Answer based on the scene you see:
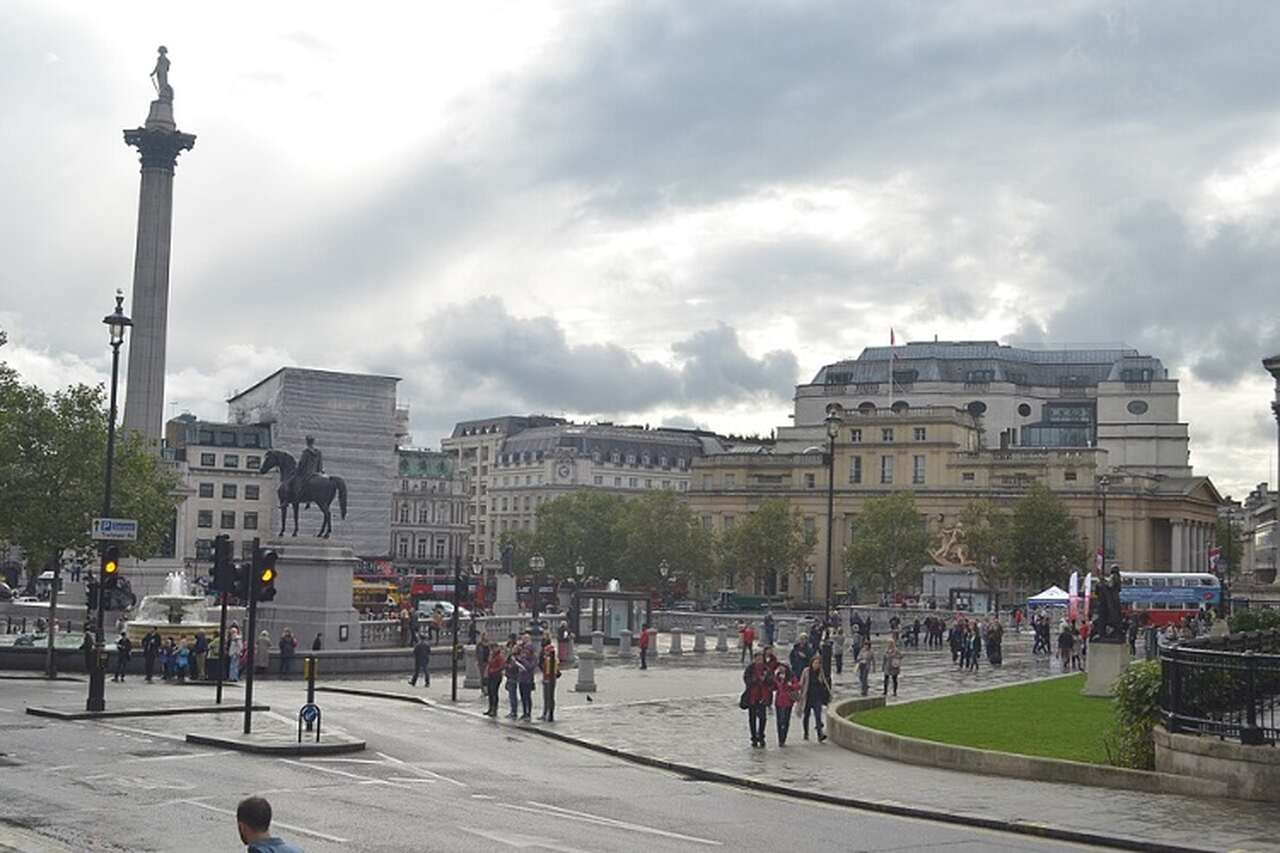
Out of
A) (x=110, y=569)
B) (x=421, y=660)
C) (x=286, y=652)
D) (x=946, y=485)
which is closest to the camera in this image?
(x=110, y=569)

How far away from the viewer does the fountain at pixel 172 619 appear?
51.4 metres

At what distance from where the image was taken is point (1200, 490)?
135000 millimetres

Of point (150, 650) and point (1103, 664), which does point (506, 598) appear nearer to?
point (150, 650)

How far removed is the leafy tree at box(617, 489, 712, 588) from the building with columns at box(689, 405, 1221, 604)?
990 centimetres

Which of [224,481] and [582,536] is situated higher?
[224,481]

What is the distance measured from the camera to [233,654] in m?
46.6

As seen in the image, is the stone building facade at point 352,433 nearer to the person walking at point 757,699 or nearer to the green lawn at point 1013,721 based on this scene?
the green lawn at point 1013,721

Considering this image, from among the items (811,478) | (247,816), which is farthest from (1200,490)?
(247,816)

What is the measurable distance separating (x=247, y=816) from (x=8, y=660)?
42.5m

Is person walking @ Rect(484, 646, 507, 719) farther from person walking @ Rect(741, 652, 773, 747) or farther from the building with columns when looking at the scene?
the building with columns

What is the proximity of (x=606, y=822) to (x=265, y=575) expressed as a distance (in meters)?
12.5

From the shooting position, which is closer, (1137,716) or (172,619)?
(1137,716)

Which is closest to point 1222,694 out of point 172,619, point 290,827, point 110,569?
point 290,827

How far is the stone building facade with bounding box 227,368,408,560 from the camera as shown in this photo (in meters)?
126
